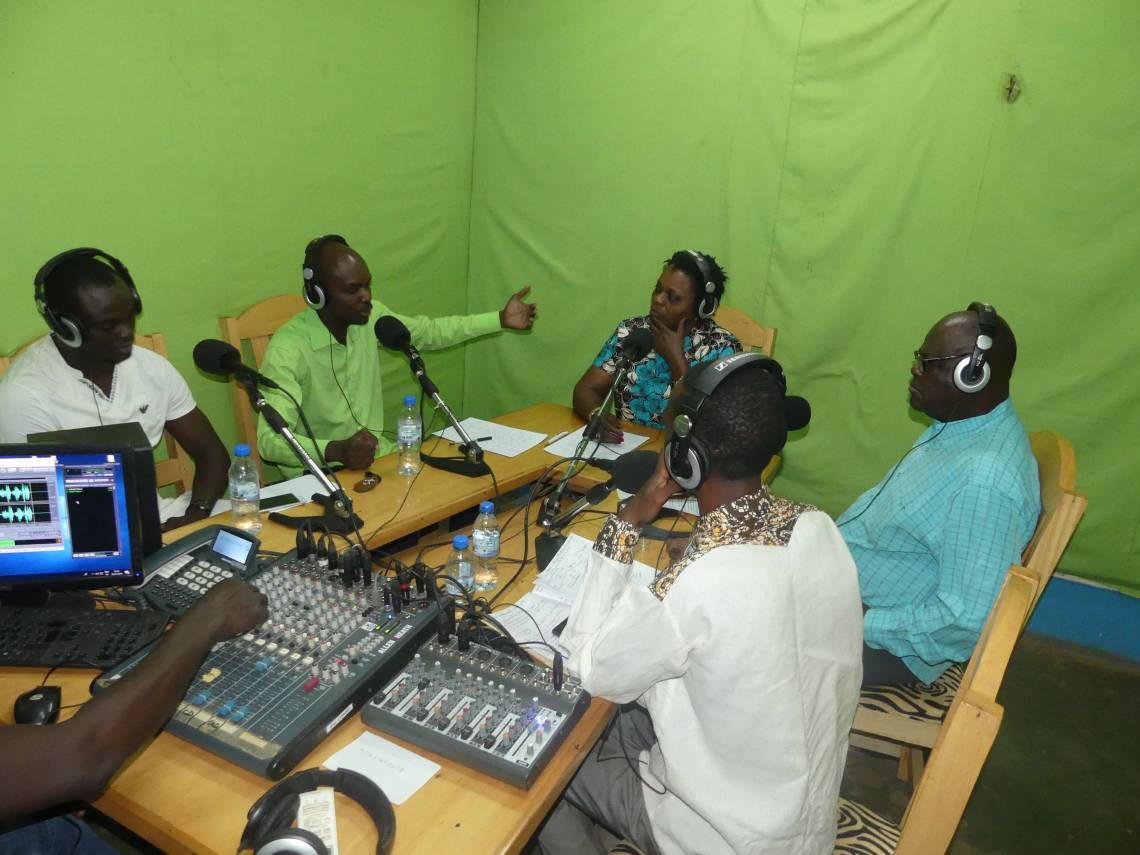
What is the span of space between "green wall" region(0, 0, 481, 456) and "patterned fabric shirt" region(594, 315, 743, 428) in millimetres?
1438

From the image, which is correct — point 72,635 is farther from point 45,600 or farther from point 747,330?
point 747,330

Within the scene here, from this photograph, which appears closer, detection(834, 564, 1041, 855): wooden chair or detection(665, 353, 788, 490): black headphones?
detection(834, 564, 1041, 855): wooden chair

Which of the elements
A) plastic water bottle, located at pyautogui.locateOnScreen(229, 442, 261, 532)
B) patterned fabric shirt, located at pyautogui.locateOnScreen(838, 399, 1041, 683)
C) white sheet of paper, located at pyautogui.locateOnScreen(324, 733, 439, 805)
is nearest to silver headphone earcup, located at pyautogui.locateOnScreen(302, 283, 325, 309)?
plastic water bottle, located at pyautogui.locateOnScreen(229, 442, 261, 532)

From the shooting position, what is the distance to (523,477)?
246cm

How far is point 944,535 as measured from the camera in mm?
1789

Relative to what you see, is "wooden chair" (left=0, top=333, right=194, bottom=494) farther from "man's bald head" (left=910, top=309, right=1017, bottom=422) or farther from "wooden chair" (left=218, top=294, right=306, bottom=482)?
"man's bald head" (left=910, top=309, right=1017, bottom=422)

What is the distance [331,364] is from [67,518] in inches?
58.0

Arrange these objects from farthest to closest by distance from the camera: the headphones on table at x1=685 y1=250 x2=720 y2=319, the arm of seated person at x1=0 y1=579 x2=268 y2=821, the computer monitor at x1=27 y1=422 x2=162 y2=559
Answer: the headphones on table at x1=685 y1=250 x2=720 y2=319, the computer monitor at x1=27 y1=422 x2=162 y2=559, the arm of seated person at x1=0 y1=579 x2=268 y2=821

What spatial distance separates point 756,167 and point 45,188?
2.90 meters

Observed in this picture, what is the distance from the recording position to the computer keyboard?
4.41 ft

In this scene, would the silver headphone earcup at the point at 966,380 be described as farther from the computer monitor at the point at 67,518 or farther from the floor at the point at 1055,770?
the computer monitor at the point at 67,518

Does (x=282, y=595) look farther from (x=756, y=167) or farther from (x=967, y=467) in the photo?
(x=756, y=167)

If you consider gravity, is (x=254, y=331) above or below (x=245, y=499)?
above

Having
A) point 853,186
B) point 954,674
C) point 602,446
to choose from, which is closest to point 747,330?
point 853,186
